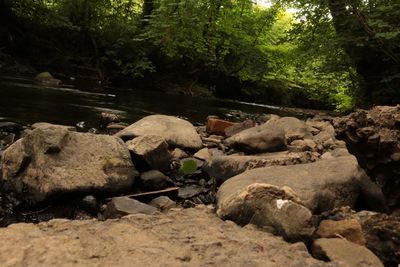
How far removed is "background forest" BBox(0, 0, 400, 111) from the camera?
1541cm

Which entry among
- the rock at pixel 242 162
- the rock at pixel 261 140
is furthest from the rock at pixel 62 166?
the rock at pixel 261 140

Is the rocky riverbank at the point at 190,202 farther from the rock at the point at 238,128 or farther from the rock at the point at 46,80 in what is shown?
the rock at the point at 46,80

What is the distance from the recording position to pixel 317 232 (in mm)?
2814

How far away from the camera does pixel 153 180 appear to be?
4391 millimetres

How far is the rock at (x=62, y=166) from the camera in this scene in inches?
147

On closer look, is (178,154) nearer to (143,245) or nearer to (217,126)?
(217,126)

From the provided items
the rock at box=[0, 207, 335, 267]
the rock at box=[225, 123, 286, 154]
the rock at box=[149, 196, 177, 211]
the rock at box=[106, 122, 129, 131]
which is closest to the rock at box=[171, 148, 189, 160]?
the rock at box=[225, 123, 286, 154]

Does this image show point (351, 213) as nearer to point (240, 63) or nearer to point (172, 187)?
point (172, 187)

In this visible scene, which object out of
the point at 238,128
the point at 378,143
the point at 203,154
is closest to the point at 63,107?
the point at 238,128

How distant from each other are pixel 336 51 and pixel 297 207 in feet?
25.0

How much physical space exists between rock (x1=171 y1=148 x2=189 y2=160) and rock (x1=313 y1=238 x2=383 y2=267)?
300 cm

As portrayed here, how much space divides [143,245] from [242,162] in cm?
219

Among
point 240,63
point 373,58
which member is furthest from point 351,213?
point 240,63

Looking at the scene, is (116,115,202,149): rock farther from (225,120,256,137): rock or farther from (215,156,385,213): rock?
(215,156,385,213): rock
